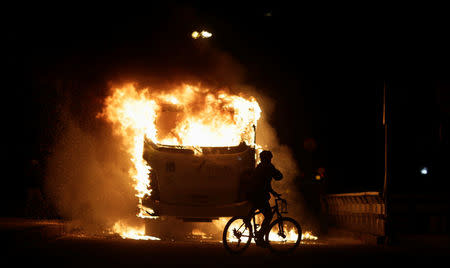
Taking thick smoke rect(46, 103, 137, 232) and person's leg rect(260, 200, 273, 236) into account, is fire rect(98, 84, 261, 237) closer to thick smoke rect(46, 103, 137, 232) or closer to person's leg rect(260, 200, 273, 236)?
thick smoke rect(46, 103, 137, 232)

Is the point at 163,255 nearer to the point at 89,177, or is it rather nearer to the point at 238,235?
the point at 238,235

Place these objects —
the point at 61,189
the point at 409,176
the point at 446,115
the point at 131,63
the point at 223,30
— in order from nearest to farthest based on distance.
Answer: the point at 446,115
the point at 131,63
the point at 61,189
the point at 223,30
the point at 409,176

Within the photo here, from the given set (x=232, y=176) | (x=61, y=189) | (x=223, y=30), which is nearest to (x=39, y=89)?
(x=61, y=189)

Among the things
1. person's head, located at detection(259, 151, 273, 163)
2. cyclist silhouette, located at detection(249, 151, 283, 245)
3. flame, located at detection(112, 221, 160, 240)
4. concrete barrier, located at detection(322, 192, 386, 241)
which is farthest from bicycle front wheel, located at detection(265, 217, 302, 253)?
concrete barrier, located at detection(322, 192, 386, 241)

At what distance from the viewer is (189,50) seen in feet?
81.1

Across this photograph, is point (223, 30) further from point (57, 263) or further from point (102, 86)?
point (57, 263)

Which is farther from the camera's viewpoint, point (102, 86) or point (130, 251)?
point (102, 86)

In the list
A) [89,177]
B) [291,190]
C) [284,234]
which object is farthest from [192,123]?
[89,177]

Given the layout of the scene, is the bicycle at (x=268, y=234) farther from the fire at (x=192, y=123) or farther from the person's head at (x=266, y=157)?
the fire at (x=192, y=123)

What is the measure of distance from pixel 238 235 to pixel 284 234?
857 mm

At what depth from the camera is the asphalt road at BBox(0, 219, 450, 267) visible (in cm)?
1080

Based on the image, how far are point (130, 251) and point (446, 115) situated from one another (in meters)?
10.8

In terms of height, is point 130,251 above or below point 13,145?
below

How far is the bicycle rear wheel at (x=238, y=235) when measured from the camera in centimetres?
1263
